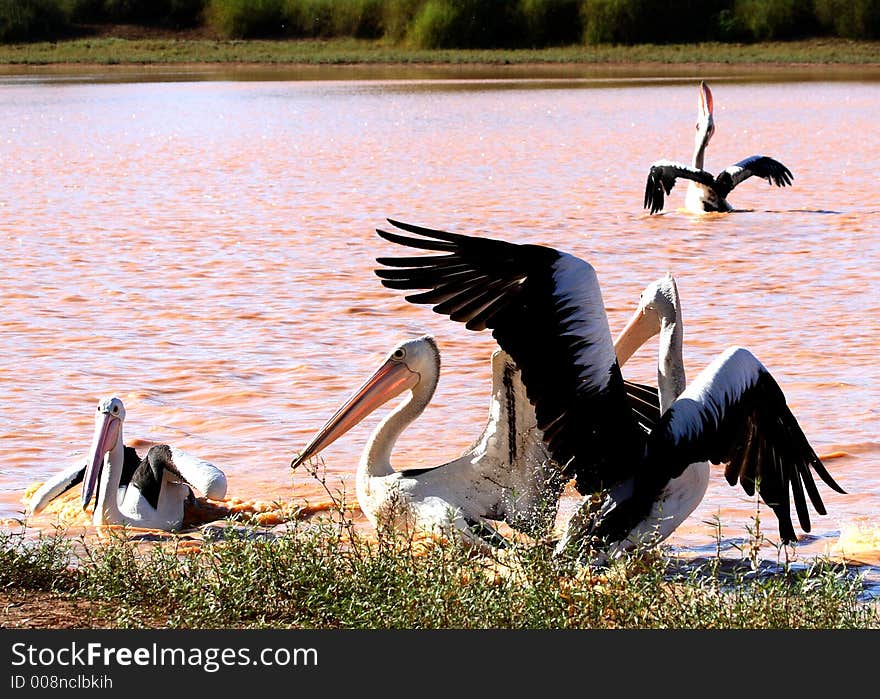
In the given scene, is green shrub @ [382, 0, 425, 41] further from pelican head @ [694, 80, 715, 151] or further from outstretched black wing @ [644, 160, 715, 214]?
outstretched black wing @ [644, 160, 715, 214]

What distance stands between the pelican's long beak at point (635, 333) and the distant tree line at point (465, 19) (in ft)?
117

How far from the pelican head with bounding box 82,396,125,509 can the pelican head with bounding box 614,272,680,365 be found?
1.59 m

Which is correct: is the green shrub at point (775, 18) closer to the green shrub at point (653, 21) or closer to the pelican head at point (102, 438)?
the green shrub at point (653, 21)

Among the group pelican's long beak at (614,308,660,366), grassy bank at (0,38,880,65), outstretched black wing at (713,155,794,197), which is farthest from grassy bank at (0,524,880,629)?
grassy bank at (0,38,880,65)

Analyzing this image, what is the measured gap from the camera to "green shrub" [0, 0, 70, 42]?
42.1 metres

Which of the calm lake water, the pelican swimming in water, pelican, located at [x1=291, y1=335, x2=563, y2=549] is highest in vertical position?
pelican, located at [x1=291, y1=335, x2=563, y2=549]

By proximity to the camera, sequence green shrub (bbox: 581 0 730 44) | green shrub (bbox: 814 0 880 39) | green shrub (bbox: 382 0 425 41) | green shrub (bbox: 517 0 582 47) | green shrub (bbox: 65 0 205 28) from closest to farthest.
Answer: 1. green shrub (bbox: 814 0 880 39)
2. green shrub (bbox: 581 0 730 44)
3. green shrub (bbox: 517 0 582 47)
4. green shrub (bbox: 382 0 425 41)
5. green shrub (bbox: 65 0 205 28)

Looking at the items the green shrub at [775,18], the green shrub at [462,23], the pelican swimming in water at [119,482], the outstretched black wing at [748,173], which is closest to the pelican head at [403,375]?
the pelican swimming in water at [119,482]

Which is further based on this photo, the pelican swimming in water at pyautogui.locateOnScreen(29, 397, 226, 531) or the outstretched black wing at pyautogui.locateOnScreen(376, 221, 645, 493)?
the pelican swimming in water at pyautogui.locateOnScreen(29, 397, 226, 531)

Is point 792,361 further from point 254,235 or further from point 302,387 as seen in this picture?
point 254,235

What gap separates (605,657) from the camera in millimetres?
3164

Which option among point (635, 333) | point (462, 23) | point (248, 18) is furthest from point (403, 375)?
point (248, 18)

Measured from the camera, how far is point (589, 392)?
397 cm

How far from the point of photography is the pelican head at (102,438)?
15.8ft
